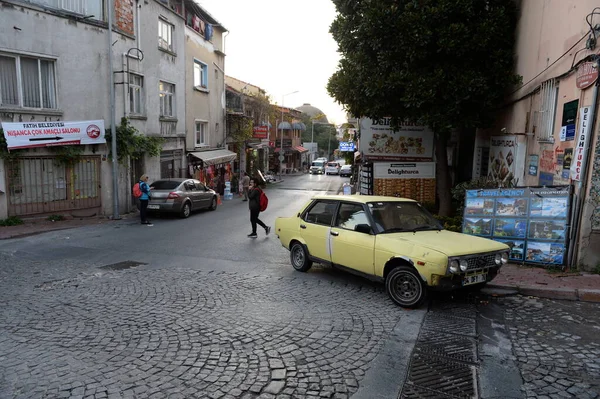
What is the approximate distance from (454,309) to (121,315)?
467 cm

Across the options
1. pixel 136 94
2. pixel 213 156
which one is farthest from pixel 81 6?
pixel 213 156

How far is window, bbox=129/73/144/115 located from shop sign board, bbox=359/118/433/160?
9597 mm

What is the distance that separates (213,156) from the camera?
2653cm

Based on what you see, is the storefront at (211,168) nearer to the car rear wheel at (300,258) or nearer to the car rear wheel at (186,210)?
the car rear wheel at (186,210)

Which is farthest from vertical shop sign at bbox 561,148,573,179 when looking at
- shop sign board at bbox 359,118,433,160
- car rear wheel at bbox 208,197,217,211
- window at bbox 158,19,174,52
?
window at bbox 158,19,174,52

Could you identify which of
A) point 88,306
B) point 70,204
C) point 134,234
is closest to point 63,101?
point 70,204

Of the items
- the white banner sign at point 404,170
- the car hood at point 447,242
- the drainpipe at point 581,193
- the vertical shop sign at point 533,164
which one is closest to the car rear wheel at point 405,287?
the car hood at point 447,242

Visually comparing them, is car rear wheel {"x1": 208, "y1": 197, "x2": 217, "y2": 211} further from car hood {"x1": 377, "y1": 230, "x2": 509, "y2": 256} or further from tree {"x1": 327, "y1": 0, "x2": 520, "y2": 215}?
car hood {"x1": 377, "y1": 230, "x2": 509, "y2": 256}

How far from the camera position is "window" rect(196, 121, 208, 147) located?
26.8m

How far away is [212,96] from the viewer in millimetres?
28453

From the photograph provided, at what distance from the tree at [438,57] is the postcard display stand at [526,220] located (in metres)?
3.38

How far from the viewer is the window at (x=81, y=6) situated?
14.6 m

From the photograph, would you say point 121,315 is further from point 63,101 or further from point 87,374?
point 63,101

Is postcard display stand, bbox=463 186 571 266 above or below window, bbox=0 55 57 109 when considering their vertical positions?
below
